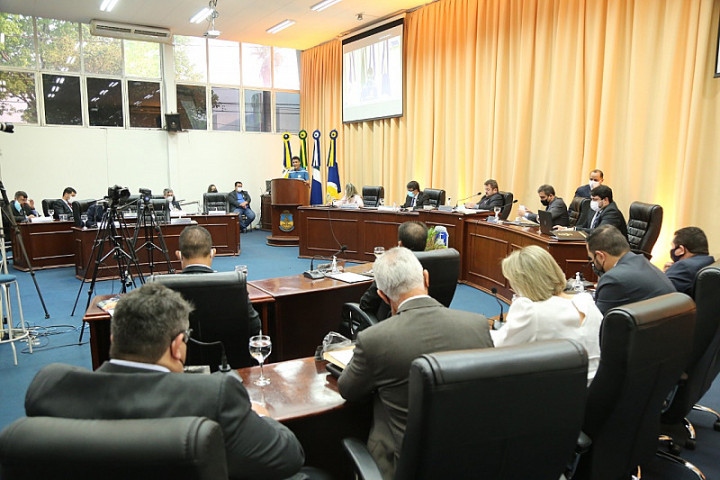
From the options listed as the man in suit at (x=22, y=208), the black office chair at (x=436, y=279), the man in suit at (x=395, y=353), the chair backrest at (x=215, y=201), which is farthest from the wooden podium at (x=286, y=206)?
the man in suit at (x=395, y=353)

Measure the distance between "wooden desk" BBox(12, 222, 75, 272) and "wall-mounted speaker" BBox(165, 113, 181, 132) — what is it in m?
4.10

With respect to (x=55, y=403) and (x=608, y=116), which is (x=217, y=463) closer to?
(x=55, y=403)

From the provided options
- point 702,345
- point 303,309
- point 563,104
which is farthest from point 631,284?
point 563,104

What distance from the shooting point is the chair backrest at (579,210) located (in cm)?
573

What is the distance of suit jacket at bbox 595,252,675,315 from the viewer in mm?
2473

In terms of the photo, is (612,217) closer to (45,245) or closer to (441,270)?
(441,270)

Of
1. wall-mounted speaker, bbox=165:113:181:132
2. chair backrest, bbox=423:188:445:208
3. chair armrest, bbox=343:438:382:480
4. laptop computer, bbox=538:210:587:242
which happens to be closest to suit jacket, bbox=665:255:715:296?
laptop computer, bbox=538:210:587:242

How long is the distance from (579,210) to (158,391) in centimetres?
571

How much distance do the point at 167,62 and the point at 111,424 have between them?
1176 cm

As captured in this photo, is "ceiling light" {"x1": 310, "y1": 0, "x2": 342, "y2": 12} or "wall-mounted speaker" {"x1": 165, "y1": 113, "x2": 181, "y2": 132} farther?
"wall-mounted speaker" {"x1": 165, "y1": 113, "x2": 181, "y2": 132}

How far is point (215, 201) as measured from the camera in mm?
10211

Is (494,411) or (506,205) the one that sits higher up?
(506,205)

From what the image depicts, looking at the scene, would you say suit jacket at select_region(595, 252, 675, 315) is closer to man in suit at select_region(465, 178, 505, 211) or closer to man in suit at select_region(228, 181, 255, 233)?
man in suit at select_region(465, 178, 505, 211)

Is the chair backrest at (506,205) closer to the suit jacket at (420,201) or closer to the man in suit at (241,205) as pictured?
the suit jacket at (420,201)
